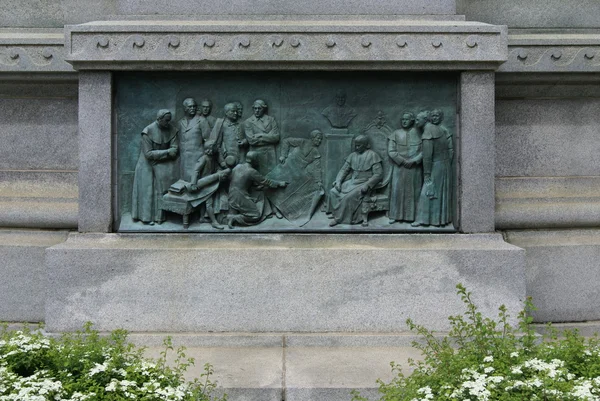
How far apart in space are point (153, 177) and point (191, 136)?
2.19ft

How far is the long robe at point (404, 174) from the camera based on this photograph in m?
9.66

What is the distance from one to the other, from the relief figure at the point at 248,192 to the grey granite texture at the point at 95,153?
57.5 inches

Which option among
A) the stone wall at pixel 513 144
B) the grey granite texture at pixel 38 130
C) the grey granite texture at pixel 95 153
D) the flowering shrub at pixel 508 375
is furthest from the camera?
the grey granite texture at pixel 38 130

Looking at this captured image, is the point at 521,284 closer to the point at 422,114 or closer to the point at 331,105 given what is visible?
the point at 422,114

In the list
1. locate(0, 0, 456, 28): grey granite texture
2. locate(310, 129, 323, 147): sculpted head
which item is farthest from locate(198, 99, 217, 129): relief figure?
locate(310, 129, 323, 147): sculpted head

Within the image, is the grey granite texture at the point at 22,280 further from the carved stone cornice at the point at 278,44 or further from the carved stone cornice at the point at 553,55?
the carved stone cornice at the point at 553,55

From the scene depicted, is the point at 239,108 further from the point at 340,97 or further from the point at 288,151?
the point at 340,97

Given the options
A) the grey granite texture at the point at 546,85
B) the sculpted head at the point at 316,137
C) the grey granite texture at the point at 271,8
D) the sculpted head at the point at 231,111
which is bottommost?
the sculpted head at the point at 316,137

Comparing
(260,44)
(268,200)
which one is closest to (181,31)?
(260,44)

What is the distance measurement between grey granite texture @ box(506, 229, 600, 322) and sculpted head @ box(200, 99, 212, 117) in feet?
13.5

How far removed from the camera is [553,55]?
1006 cm

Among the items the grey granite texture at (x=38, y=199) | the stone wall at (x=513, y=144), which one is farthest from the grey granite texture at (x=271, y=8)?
the grey granite texture at (x=38, y=199)

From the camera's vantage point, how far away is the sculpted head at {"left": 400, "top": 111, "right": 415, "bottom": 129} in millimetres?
9617

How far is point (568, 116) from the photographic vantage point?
10.6m
